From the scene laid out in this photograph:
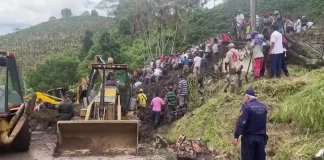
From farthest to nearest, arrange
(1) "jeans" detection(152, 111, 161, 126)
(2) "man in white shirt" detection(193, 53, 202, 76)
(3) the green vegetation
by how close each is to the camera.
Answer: (3) the green vegetation < (2) "man in white shirt" detection(193, 53, 202, 76) < (1) "jeans" detection(152, 111, 161, 126)

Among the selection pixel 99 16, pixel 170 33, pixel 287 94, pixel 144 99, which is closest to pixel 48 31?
pixel 99 16

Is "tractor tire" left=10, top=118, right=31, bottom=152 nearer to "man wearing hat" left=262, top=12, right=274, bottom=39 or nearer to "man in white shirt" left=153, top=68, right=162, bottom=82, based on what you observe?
"man wearing hat" left=262, top=12, right=274, bottom=39

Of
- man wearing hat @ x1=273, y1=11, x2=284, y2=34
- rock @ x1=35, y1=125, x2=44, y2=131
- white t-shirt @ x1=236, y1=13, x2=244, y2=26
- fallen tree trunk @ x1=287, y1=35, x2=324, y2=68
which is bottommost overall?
rock @ x1=35, y1=125, x2=44, y2=131

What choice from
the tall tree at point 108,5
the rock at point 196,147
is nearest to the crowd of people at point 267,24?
the rock at point 196,147

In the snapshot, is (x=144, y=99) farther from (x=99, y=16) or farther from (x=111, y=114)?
(x=99, y=16)

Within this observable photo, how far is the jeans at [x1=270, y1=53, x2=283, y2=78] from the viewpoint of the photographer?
12789 millimetres

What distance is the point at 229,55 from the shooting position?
520 inches

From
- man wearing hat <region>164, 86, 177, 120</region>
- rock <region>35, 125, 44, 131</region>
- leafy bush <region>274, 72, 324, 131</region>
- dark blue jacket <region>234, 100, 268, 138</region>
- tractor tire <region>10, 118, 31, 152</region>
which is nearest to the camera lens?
dark blue jacket <region>234, 100, 268, 138</region>

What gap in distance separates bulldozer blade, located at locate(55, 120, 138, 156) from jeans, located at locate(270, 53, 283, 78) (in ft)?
15.1

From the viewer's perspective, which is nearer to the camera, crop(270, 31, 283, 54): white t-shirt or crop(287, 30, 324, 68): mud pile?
crop(270, 31, 283, 54): white t-shirt

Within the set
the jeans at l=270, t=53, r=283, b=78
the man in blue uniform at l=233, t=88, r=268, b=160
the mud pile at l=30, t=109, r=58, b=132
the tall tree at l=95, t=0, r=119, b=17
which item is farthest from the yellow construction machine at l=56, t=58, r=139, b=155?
the tall tree at l=95, t=0, r=119, b=17

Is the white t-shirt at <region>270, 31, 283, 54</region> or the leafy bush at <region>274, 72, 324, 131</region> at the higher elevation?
the white t-shirt at <region>270, 31, 283, 54</region>

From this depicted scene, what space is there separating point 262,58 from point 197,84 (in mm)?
4614

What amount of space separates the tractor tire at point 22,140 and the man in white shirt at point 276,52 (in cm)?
687
